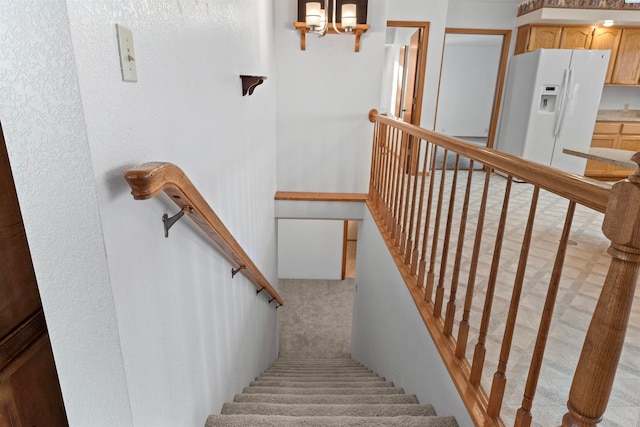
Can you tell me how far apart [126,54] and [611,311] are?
3.63 feet

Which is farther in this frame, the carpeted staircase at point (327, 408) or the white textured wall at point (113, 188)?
the carpeted staircase at point (327, 408)

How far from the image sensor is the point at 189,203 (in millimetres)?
1027

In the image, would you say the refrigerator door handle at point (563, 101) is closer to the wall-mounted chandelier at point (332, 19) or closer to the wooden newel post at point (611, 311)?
the wall-mounted chandelier at point (332, 19)

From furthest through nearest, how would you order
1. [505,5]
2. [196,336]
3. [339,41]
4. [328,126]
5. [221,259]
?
1. [505,5]
2. [328,126]
3. [339,41]
4. [221,259]
5. [196,336]

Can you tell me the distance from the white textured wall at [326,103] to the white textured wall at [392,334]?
648 millimetres

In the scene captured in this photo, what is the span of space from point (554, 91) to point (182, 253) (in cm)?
555

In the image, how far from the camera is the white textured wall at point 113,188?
63 centimetres

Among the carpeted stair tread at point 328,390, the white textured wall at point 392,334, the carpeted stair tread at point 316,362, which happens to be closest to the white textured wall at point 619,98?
the white textured wall at point 392,334

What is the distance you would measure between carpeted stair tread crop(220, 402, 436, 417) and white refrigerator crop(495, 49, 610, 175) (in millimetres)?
4645

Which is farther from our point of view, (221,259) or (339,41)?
(339,41)

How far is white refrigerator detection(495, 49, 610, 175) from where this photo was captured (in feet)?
16.1

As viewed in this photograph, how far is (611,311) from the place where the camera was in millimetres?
731

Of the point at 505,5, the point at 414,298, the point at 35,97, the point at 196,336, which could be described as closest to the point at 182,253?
the point at 196,336

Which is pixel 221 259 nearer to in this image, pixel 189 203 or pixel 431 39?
pixel 189 203
